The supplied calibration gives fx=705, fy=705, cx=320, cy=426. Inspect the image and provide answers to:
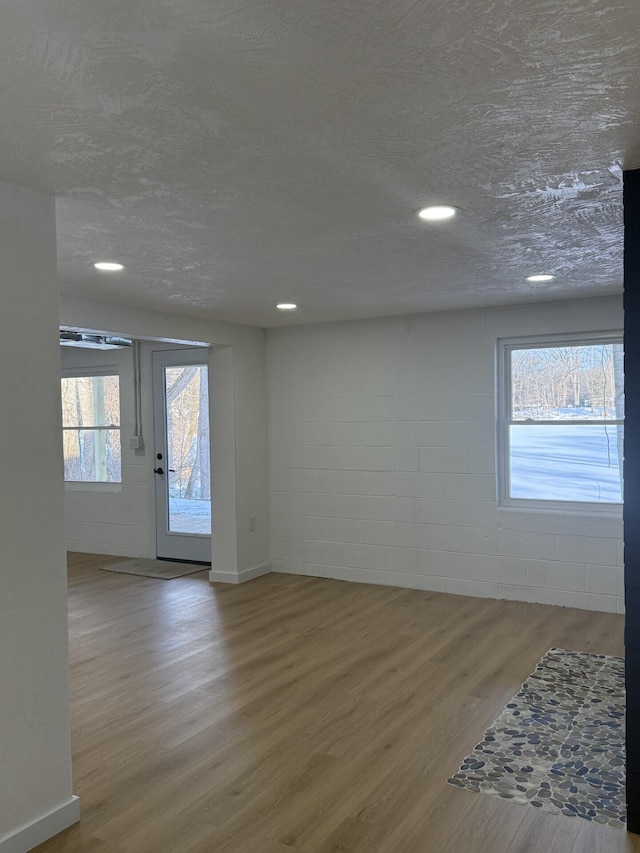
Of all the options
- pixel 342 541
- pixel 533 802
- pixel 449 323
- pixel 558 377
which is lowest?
pixel 533 802

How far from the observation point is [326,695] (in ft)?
12.4

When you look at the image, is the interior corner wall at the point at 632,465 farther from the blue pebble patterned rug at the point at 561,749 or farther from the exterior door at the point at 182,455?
the exterior door at the point at 182,455

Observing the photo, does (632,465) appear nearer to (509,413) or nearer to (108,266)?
(108,266)

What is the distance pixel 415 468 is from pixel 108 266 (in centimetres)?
323

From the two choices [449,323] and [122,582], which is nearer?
[449,323]

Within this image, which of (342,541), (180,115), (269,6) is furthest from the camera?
(342,541)

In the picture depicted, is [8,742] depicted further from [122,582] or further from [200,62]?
[122,582]

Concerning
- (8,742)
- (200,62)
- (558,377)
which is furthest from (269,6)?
(558,377)

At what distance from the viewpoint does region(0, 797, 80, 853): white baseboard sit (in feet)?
7.89

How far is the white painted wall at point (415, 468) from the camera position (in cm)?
544

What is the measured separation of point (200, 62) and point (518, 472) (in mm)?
4679

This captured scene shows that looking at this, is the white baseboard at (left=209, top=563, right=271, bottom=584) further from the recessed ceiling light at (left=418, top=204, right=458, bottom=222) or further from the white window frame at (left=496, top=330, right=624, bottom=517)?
the recessed ceiling light at (left=418, top=204, right=458, bottom=222)

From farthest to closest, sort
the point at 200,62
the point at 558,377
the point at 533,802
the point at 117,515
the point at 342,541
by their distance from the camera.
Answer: the point at 117,515
the point at 342,541
the point at 558,377
the point at 533,802
the point at 200,62

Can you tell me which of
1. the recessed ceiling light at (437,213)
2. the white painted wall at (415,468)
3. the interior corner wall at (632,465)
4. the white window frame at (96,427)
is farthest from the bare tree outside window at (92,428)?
the interior corner wall at (632,465)
